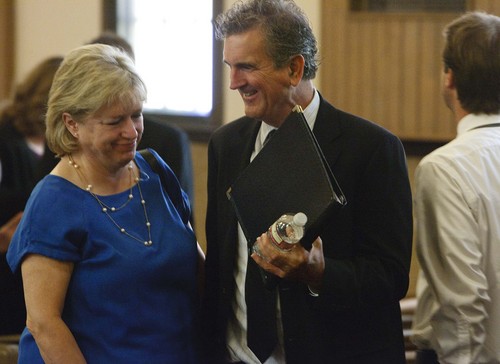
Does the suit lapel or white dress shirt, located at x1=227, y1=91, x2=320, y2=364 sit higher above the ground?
the suit lapel

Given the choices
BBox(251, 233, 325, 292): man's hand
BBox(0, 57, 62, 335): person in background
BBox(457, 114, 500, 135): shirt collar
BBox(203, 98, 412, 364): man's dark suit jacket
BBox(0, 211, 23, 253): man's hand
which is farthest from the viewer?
BBox(0, 57, 62, 335): person in background

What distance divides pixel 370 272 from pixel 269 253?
36cm

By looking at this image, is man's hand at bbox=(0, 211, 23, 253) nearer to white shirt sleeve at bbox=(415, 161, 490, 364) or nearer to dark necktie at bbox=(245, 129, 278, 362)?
dark necktie at bbox=(245, 129, 278, 362)

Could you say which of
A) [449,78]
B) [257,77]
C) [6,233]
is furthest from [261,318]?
[6,233]

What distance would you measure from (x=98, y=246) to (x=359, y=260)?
26.1 inches

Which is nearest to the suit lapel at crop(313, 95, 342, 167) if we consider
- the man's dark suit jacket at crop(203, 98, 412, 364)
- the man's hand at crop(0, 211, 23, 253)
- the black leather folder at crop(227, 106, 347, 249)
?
the man's dark suit jacket at crop(203, 98, 412, 364)

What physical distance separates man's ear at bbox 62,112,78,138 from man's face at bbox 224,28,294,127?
43 cm

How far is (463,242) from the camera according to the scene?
8.34ft

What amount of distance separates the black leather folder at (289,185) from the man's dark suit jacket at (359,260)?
16 cm

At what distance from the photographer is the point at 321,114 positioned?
254 centimetres

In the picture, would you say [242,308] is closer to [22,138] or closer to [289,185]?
[289,185]

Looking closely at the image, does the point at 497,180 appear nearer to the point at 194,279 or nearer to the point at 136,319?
the point at 194,279

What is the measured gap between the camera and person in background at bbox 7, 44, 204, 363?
7.92ft

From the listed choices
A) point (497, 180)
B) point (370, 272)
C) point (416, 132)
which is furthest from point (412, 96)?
point (370, 272)
